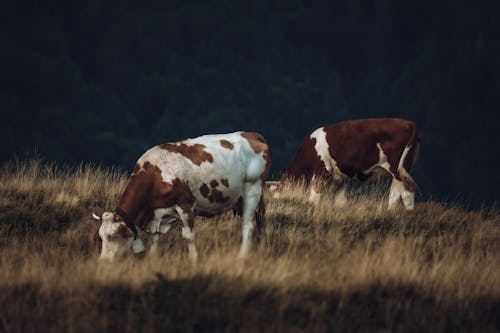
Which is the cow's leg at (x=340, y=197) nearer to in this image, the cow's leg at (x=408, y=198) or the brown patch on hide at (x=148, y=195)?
the cow's leg at (x=408, y=198)

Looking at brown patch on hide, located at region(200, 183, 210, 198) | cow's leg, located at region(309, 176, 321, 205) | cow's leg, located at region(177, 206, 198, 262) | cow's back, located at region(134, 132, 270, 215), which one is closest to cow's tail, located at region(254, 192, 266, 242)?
cow's back, located at region(134, 132, 270, 215)

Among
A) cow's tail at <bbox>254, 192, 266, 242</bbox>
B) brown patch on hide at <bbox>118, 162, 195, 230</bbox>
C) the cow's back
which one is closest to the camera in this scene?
brown patch on hide at <bbox>118, 162, 195, 230</bbox>

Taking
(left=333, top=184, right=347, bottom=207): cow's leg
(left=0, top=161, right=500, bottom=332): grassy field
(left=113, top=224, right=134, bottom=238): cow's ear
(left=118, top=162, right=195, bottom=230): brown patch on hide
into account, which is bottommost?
(left=0, top=161, right=500, bottom=332): grassy field

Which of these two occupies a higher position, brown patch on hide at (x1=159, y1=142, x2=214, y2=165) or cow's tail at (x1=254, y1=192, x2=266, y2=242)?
brown patch on hide at (x1=159, y1=142, x2=214, y2=165)

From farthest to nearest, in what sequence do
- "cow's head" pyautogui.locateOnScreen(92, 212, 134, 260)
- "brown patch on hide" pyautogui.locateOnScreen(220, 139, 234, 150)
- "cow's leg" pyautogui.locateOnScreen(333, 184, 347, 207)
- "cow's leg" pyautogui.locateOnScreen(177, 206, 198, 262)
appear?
1. "cow's leg" pyautogui.locateOnScreen(333, 184, 347, 207)
2. "brown patch on hide" pyautogui.locateOnScreen(220, 139, 234, 150)
3. "cow's leg" pyautogui.locateOnScreen(177, 206, 198, 262)
4. "cow's head" pyautogui.locateOnScreen(92, 212, 134, 260)

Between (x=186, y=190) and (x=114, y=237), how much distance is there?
1.28 meters

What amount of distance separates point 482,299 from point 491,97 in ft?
363

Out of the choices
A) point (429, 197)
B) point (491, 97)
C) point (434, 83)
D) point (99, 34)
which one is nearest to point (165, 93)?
point (99, 34)

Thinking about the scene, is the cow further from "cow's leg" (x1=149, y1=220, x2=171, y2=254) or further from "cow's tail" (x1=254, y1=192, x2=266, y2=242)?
"cow's tail" (x1=254, y1=192, x2=266, y2=242)

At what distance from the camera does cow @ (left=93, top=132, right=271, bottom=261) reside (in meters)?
9.63

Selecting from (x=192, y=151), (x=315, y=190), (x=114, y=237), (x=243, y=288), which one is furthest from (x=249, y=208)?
(x=315, y=190)

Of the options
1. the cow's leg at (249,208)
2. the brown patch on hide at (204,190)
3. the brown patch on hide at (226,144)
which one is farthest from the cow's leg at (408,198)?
the brown patch on hide at (204,190)

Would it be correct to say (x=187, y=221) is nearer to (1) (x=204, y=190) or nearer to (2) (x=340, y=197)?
(1) (x=204, y=190)

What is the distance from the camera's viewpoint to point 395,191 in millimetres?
15195
